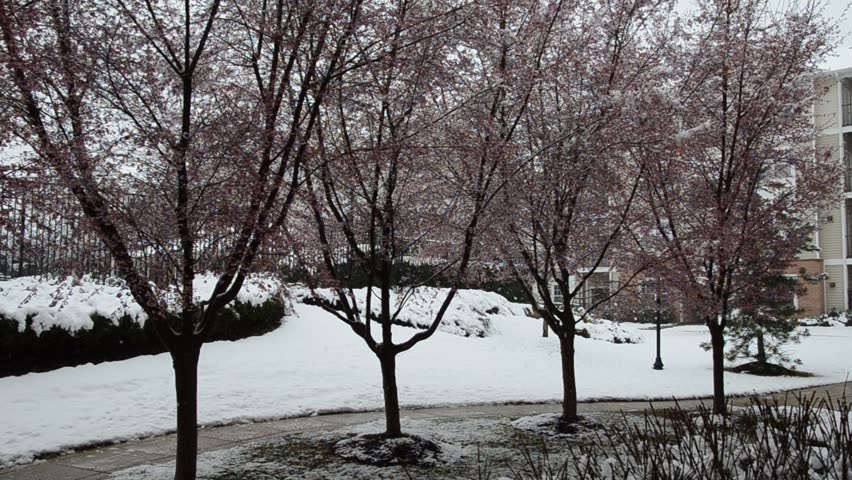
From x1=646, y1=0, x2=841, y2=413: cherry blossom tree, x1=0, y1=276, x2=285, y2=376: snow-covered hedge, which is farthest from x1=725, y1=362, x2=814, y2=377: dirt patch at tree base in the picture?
x1=0, y1=276, x2=285, y2=376: snow-covered hedge

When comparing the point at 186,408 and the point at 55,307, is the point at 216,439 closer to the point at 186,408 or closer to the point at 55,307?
the point at 186,408

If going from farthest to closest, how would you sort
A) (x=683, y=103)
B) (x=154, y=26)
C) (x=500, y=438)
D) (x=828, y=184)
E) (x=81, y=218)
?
(x=828, y=184) < (x=683, y=103) < (x=500, y=438) < (x=154, y=26) < (x=81, y=218)

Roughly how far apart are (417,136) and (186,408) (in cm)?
312

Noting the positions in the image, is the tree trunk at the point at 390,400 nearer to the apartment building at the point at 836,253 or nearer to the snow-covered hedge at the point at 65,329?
the snow-covered hedge at the point at 65,329

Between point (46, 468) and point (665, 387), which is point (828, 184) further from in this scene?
point (46, 468)

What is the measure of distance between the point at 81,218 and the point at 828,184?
30.7 ft

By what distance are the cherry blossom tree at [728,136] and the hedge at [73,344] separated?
6125 millimetres

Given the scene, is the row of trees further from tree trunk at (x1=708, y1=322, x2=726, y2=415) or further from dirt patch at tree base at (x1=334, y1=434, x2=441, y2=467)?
dirt patch at tree base at (x1=334, y1=434, x2=441, y2=467)

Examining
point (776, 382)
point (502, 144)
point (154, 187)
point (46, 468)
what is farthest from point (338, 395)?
point (776, 382)

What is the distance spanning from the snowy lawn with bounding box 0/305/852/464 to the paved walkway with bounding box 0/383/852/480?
0.91 ft

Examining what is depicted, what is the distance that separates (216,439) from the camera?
23.1ft

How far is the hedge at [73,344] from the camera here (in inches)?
320

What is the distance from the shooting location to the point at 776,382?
13.3 meters

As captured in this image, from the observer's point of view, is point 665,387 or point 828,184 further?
point 665,387
